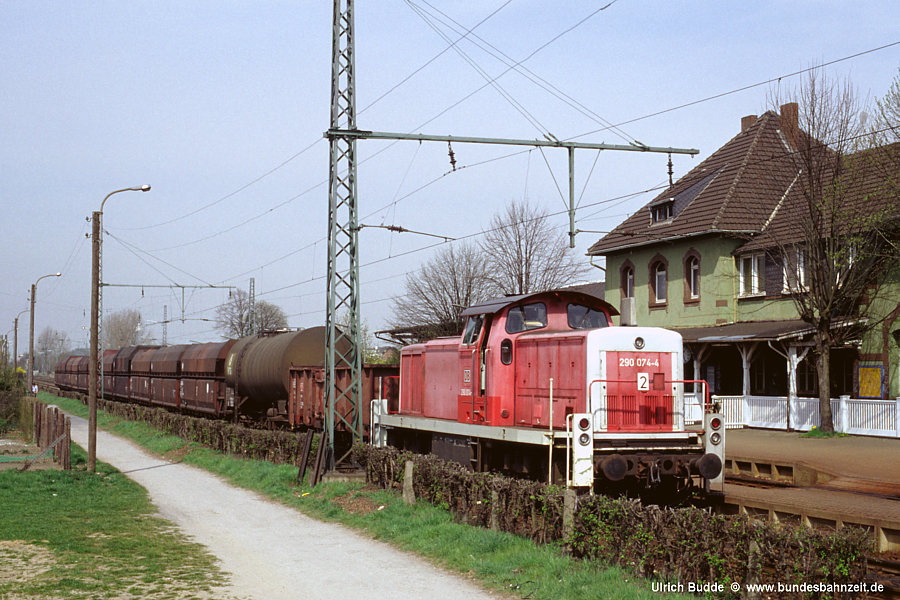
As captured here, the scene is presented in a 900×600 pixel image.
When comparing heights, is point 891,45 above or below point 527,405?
above

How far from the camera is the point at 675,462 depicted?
14.1 metres

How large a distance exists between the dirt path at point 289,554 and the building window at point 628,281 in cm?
2299

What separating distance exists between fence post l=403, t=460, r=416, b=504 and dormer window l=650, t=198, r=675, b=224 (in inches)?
963

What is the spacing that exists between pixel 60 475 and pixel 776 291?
79.2 feet

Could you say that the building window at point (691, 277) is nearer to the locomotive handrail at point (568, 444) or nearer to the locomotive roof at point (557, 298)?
the locomotive roof at point (557, 298)

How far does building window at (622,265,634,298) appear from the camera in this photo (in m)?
39.8

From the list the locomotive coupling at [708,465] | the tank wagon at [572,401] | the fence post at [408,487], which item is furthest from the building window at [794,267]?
the fence post at [408,487]

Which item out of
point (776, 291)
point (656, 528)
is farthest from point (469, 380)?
point (776, 291)

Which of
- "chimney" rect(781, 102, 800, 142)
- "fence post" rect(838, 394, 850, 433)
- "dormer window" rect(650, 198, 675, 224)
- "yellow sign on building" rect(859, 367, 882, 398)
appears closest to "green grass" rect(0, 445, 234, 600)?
"fence post" rect(838, 394, 850, 433)

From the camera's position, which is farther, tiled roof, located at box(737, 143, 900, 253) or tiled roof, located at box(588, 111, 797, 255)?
tiled roof, located at box(588, 111, 797, 255)

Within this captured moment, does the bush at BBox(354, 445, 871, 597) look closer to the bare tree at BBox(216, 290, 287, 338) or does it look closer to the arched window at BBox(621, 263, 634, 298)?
the arched window at BBox(621, 263, 634, 298)

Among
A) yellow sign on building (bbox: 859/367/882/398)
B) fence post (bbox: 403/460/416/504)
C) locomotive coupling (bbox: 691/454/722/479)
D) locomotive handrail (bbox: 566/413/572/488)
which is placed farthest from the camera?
yellow sign on building (bbox: 859/367/882/398)

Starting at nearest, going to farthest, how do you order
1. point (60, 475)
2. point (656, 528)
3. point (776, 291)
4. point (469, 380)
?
point (656, 528) → point (469, 380) → point (60, 475) → point (776, 291)

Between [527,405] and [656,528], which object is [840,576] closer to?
[656,528]
